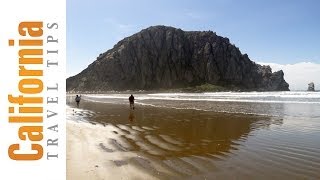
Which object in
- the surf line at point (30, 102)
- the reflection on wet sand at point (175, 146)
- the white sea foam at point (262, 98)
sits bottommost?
the reflection on wet sand at point (175, 146)

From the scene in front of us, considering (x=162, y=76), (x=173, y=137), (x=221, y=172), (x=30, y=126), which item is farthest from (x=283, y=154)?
(x=162, y=76)

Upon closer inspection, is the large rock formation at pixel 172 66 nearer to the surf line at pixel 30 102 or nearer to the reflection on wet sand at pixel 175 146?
the reflection on wet sand at pixel 175 146

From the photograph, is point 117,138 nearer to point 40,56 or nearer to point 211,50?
point 40,56

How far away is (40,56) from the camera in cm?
840

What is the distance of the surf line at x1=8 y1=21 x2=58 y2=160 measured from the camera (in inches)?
320

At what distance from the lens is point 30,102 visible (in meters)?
8.48

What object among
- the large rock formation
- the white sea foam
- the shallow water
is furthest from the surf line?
the large rock formation

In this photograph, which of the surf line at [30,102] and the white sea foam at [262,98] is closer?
the surf line at [30,102]

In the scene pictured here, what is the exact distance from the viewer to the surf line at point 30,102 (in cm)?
814

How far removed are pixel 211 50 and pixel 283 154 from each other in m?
188
